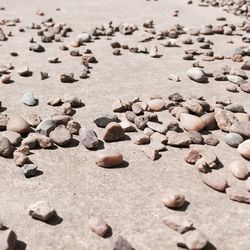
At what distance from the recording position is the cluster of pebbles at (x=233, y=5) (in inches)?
199

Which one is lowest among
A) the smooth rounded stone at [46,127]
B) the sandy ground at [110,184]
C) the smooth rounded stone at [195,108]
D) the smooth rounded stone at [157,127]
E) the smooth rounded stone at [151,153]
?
the sandy ground at [110,184]

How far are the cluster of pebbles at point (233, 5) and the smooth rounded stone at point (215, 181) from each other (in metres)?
3.67

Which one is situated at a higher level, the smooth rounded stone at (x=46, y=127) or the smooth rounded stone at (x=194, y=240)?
the smooth rounded stone at (x=46, y=127)

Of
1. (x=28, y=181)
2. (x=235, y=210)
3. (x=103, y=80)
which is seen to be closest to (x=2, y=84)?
(x=103, y=80)

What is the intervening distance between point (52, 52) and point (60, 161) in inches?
72.7

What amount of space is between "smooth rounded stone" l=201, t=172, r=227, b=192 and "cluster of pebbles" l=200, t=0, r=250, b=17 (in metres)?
3.67

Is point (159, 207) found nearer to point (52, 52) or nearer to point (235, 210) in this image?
point (235, 210)

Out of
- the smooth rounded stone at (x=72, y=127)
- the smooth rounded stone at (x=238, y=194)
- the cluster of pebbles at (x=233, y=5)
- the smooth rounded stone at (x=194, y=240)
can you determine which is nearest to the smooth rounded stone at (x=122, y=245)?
the smooth rounded stone at (x=194, y=240)

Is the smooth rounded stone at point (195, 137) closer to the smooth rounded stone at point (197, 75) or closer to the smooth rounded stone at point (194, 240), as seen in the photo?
the smooth rounded stone at point (194, 240)

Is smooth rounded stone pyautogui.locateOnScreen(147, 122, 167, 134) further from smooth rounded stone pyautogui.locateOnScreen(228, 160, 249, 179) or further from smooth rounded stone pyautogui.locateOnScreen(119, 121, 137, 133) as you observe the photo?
smooth rounded stone pyautogui.locateOnScreen(228, 160, 249, 179)

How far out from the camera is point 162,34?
160 inches

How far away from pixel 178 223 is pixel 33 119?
41.6 inches

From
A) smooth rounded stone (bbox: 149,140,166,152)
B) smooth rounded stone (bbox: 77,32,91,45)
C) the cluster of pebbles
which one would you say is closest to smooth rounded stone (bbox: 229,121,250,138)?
smooth rounded stone (bbox: 149,140,166,152)

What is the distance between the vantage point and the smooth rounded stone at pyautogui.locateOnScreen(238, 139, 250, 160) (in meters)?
1.95
